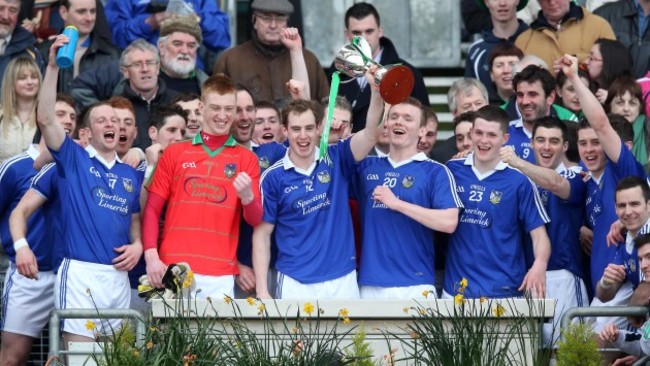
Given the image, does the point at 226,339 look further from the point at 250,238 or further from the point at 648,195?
the point at 648,195

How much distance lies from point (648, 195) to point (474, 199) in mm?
1221

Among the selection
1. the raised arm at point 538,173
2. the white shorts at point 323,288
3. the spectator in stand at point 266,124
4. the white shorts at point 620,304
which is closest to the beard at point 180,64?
the spectator in stand at point 266,124

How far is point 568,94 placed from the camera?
12.7 metres

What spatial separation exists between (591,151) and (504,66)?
6.96 feet

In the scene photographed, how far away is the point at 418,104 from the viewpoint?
10992 millimetres

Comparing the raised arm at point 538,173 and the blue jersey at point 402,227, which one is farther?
the raised arm at point 538,173

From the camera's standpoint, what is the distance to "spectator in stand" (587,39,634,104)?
42.4 feet

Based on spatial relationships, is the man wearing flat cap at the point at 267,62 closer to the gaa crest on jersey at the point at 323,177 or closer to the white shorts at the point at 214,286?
the gaa crest on jersey at the point at 323,177

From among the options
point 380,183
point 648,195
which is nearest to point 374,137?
point 380,183

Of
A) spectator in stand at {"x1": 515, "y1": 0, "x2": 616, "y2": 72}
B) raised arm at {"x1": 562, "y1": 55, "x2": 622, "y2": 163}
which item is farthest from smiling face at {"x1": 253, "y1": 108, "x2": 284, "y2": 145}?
spectator in stand at {"x1": 515, "y1": 0, "x2": 616, "y2": 72}

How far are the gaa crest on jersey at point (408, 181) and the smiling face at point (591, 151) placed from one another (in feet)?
4.21

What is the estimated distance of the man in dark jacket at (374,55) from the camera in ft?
43.0

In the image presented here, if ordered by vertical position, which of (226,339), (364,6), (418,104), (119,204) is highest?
(364,6)

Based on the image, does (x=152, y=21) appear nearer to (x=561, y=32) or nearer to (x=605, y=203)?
(x=561, y=32)
